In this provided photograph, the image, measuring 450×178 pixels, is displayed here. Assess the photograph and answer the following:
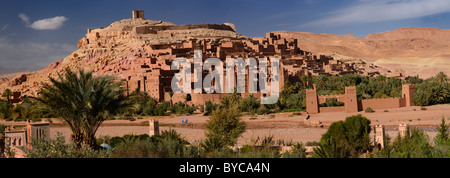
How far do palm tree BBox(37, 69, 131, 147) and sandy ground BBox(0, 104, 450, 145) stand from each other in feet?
37.0

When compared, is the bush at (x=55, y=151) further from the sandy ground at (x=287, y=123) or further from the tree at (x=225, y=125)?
the sandy ground at (x=287, y=123)

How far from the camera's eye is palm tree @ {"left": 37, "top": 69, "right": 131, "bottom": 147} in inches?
413

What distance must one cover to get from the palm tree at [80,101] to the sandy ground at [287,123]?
1127 cm

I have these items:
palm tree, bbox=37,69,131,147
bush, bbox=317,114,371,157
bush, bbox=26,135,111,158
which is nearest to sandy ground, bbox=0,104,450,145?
bush, bbox=317,114,371,157

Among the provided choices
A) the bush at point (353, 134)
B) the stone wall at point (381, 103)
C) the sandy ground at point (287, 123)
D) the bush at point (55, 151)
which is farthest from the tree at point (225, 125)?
the stone wall at point (381, 103)

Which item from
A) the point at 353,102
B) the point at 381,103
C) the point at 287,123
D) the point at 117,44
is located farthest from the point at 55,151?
the point at 117,44

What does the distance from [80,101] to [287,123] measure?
18.3 meters

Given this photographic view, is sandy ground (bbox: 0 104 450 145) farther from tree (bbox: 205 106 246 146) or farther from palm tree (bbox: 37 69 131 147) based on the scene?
palm tree (bbox: 37 69 131 147)

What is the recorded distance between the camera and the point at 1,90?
4812 cm

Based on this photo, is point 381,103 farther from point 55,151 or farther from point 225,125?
point 55,151

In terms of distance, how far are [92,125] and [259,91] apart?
24.0m

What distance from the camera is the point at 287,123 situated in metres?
27.4

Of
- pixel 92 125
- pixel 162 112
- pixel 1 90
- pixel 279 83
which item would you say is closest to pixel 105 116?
pixel 92 125

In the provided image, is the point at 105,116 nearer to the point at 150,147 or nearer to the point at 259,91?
the point at 150,147
